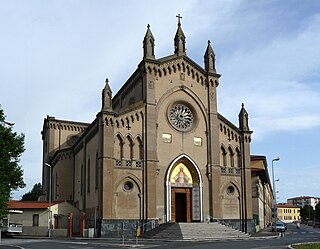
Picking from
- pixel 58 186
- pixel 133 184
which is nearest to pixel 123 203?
pixel 133 184

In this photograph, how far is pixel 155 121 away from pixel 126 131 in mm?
3515

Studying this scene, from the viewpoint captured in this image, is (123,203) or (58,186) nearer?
(123,203)

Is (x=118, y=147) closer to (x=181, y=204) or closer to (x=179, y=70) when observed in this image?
(x=181, y=204)

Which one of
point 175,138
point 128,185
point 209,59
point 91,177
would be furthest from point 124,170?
point 209,59

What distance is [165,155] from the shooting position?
47.2 meters

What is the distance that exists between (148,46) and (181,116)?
334 inches

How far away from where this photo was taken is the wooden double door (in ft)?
158

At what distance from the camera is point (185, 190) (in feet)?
160

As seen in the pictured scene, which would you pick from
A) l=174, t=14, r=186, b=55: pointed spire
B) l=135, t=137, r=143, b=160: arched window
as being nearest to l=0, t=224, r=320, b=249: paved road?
l=135, t=137, r=143, b=160: arched window

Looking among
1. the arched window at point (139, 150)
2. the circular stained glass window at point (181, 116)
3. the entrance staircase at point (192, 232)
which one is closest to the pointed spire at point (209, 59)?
the circular stained glass window at point (181, 116)

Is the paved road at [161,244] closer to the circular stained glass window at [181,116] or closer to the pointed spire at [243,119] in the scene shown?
the circular stained glass window at [181,116]

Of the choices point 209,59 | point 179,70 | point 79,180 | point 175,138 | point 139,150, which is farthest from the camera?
point 79,180

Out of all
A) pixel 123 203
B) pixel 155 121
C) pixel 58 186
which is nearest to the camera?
pixel 123 203

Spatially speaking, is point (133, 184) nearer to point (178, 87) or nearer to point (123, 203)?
point (123, 203)
